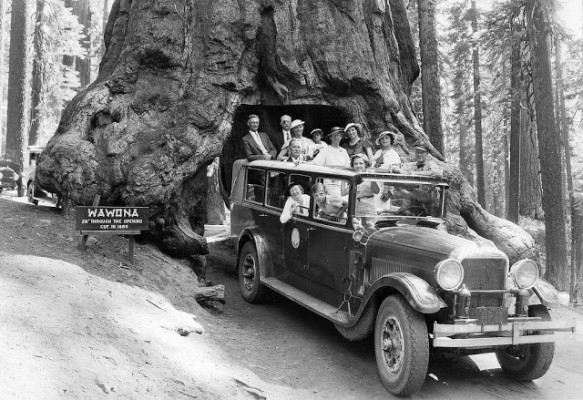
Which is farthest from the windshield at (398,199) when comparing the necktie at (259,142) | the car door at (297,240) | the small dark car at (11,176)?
the small dark car at (11,176)

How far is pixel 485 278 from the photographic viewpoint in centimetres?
572

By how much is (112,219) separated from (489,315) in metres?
5.09

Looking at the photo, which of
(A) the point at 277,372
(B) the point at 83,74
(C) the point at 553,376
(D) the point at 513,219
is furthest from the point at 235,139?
(B) the point at 83,74

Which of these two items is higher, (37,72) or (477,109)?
(37,72)

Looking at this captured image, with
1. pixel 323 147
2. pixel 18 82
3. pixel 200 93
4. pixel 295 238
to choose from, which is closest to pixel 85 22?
pixel 18 82

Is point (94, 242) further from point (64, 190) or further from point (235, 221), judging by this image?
point (235, 221)

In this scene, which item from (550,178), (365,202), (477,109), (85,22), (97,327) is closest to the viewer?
(97,327)

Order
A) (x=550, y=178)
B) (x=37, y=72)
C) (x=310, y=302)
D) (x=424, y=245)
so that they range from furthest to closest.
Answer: (x=37, y=72) < (x=550, y=178) < (x=310, y=302) < (x=424, y=245)

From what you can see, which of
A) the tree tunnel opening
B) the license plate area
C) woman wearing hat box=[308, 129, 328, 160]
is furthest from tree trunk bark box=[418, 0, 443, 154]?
the license plate area

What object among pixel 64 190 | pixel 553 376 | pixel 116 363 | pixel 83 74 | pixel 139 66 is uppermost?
pixel 83 74

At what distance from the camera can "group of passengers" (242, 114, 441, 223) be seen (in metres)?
6.94

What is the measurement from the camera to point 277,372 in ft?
20.2

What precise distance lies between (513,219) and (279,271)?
13924 millimetres

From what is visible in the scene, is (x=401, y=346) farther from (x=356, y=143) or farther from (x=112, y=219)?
(x=356, y=143)
